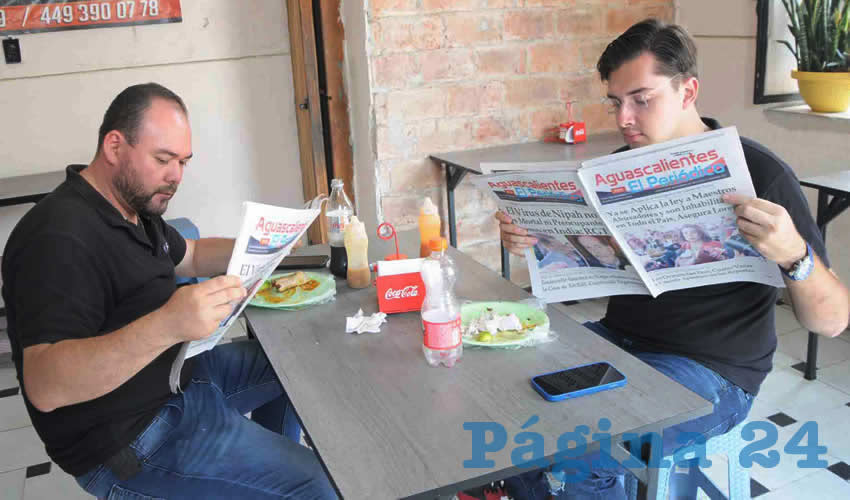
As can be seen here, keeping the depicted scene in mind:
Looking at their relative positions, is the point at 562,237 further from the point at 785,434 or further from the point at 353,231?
the point at 785,434

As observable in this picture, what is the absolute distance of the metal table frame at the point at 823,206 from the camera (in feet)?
8.57

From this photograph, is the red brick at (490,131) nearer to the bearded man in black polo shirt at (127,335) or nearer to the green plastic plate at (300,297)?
the green plastic plate at (300,297)

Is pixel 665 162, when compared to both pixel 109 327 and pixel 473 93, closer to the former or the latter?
pixel 109 327

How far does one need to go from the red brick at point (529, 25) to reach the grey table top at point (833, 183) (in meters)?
1.42

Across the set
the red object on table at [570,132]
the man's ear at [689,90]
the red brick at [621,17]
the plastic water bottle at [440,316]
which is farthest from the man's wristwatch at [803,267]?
the red brick at [621,17]

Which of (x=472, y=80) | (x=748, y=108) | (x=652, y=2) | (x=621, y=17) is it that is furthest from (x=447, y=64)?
(x=748, y=108)

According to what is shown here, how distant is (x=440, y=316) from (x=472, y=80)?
2183mm

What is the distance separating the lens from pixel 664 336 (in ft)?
5.86

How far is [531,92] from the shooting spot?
368 centimetres

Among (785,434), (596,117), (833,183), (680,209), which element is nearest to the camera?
(680,209)

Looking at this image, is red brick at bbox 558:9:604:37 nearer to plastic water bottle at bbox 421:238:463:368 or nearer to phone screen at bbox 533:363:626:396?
plastic water bottle at bbox 421:238:463:368

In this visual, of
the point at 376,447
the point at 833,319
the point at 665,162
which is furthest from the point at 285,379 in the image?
the point at 833,319

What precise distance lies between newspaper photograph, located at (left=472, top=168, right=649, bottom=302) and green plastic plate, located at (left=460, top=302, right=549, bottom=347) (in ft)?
0.25

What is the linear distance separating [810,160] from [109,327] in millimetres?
2972
